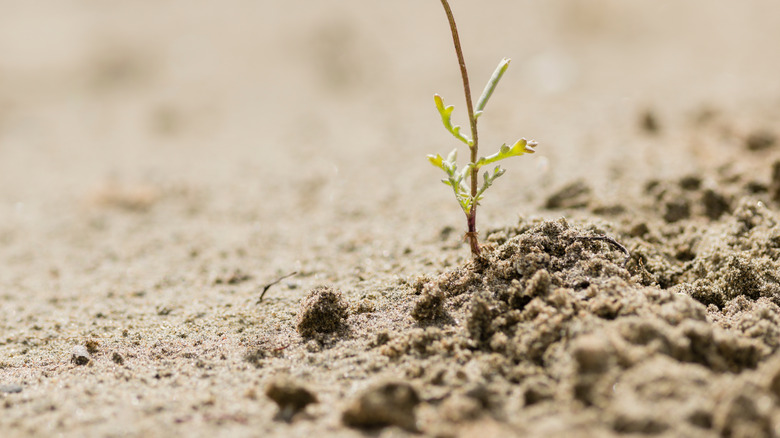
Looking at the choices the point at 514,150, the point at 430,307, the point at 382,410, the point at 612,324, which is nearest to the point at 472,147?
the point at 514,150

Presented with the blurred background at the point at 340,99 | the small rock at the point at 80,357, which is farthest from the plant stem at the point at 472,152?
the small rock at the point at 80,357

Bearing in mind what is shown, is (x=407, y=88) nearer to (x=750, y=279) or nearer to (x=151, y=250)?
(x=151, y=250)

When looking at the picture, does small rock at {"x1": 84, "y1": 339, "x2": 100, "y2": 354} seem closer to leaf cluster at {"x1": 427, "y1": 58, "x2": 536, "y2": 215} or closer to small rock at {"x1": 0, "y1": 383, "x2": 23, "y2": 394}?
small rock at {"x1": 0, "y1": 383, "x2": 23, "y2": 394}

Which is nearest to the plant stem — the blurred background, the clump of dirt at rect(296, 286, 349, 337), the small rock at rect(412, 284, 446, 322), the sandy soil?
the sandy soil

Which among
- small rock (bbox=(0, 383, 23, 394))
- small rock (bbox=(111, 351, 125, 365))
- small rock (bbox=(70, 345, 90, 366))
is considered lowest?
small rock (bbox=(0, 383, 23, 394))

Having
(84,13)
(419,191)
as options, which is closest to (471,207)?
(419,191)

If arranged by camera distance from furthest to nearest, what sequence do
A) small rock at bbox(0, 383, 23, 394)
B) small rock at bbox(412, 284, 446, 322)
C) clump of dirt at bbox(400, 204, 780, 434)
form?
small rock at bbox(412, 284, 446, 322) → small rock at bbox(0, 383, 23, 394) → clump of dirt at bbox(400, 204, 780, 434)
